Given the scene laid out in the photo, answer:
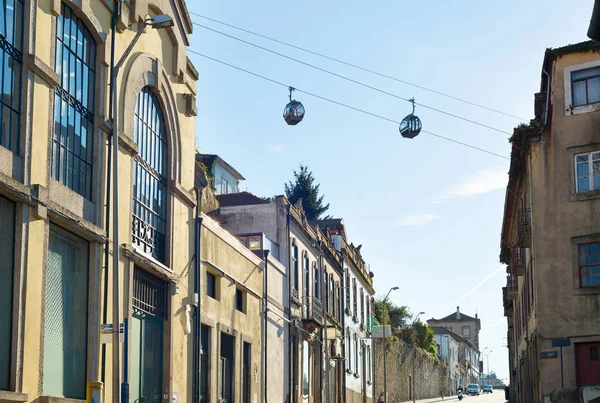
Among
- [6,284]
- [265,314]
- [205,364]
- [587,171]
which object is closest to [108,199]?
[6,284]

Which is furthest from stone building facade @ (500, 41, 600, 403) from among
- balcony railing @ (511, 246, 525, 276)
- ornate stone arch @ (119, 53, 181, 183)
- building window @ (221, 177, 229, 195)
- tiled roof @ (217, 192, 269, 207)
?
building window @ (221, 177, 229, 195)

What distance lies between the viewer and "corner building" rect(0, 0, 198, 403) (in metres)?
15.5

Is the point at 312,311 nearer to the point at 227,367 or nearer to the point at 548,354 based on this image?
the point at 227,367

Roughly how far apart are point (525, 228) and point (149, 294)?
1589cm

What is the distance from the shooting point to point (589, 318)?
2883cm

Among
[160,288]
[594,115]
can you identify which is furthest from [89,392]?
[594,115]

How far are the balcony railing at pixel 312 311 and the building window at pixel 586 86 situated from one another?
15.2 meters

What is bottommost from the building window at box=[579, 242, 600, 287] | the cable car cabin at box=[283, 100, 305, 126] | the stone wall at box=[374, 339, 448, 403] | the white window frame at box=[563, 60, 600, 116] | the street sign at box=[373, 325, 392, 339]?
the stone wall at box=[374, 339, 448, 403]

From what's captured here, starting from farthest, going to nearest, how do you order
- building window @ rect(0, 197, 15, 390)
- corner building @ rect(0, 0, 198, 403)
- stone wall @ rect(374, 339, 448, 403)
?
stone wall @ rect(374, 339, 448, 403)
corner building @ rect(0, 0, 198, 403)
building window @ rect(0, 197, 15, 390)

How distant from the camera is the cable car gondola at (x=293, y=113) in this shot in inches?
974

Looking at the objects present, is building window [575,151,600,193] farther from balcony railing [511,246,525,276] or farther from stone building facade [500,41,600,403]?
balcony railing [511,246,525,276]

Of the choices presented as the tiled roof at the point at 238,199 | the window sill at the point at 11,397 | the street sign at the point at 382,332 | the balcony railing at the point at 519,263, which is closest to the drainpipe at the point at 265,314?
the tiled roof at the point at 238,199

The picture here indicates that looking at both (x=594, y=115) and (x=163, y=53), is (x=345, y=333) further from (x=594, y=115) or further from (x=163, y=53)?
(x=163, y=53)

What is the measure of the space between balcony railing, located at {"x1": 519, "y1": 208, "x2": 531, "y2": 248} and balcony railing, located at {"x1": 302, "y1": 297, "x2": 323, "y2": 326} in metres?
10.4
